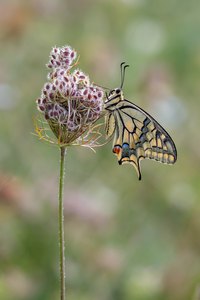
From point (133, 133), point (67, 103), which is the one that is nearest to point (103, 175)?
point (133, 133)

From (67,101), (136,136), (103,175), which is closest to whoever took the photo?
(67,101)

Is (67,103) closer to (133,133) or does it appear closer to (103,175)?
(133,133)

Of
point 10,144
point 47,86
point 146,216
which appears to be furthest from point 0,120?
point 47,86

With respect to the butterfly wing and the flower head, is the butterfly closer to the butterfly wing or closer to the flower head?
the butterfly wing

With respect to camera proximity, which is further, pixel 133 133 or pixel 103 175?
pixel 103 175

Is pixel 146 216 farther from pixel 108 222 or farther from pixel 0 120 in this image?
pixel 0 120

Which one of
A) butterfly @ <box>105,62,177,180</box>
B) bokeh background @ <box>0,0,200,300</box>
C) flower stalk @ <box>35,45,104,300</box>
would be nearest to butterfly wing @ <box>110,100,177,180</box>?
butterfly @ <box>105,62,177,180</box>
